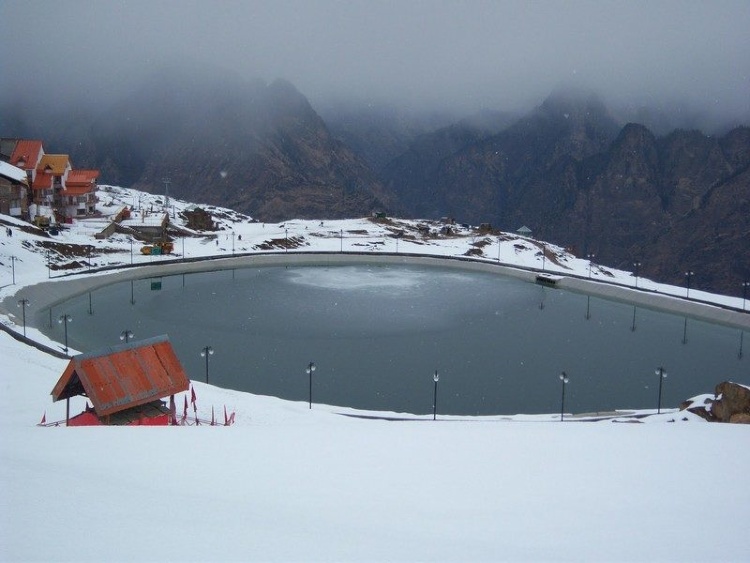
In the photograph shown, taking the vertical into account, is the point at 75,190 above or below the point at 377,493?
above

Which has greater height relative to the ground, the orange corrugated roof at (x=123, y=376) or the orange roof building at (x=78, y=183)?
the orange roof building at (x=78, y=183)

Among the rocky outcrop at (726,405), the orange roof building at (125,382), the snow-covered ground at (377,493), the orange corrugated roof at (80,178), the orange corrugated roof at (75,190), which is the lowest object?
the rocky outcrop at (726,405)

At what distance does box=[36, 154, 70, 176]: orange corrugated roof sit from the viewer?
58197 millimetres

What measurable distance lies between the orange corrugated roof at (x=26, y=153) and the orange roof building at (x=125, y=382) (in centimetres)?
5026

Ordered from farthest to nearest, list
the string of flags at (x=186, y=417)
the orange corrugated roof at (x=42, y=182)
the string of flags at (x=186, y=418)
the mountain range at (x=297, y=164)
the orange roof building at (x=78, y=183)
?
the mountain range at (x=297, y=164)
the orange roof building at (x=78, y=183)
the orange corrugated roof at (x=42, y=182)
the string of flags at (x=186, y=417)
the string of flags at (x=186, y=418)

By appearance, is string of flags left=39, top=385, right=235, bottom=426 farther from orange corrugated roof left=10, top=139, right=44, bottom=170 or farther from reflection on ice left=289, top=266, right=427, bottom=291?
orange corrugated roof left=10, top=139, right=44, bottom=170

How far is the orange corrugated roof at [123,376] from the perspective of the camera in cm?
1356

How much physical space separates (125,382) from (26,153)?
172 feet

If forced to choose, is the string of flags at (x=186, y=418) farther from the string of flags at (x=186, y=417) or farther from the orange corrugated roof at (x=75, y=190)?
the orange corrugated roof at (x=75, y=190)

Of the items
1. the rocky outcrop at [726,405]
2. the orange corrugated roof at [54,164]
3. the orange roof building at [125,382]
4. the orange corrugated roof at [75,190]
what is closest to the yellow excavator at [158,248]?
the orange corrugated roof at [75,190]

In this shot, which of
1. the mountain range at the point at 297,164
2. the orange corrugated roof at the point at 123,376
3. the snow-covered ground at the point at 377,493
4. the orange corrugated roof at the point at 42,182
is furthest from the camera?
the mountain range at the point at 297,164

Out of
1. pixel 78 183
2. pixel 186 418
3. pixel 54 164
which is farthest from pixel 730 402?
pixel 54 164

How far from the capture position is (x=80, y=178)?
60.9 m

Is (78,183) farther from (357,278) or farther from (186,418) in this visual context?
(186,418)
